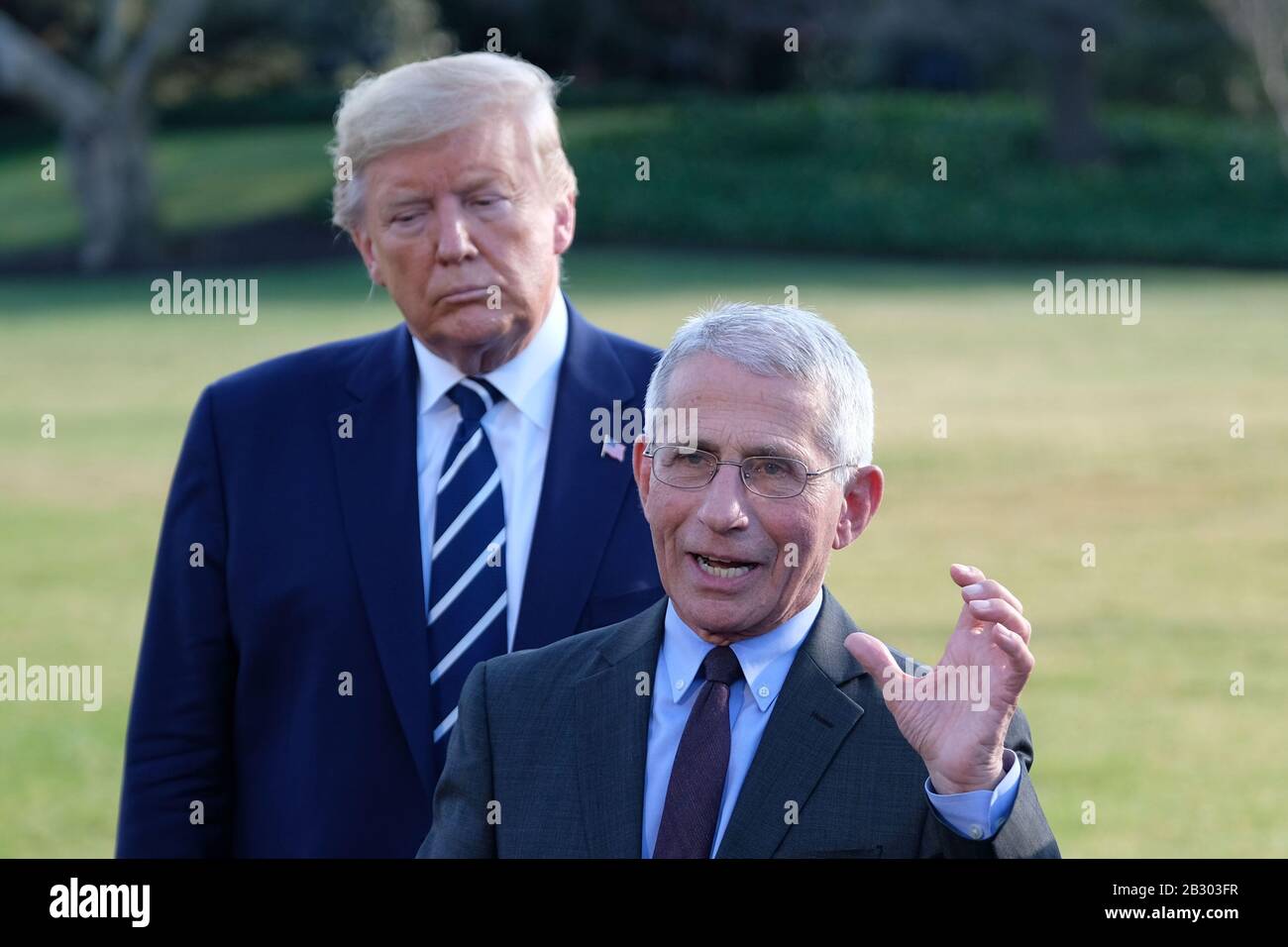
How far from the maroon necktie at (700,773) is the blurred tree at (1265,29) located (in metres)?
34.1

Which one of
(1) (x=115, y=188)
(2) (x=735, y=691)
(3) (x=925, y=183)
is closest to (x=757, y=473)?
(2) (x=735, y=691)

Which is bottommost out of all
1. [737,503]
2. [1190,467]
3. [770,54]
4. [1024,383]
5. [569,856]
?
[569,856]

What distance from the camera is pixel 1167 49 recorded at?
42812mm

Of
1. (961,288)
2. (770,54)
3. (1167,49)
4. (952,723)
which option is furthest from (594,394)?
(770,54)

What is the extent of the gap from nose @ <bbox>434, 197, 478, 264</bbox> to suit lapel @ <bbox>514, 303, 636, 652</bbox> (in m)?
0.39

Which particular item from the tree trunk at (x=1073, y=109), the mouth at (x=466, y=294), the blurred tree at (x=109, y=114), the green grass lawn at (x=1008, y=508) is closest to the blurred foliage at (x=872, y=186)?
the tree trunk at (x=1073, y=109)

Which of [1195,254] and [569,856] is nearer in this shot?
[569,856]

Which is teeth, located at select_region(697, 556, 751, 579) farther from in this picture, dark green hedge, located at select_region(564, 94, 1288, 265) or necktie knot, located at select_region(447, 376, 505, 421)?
dark green hedge, located at select_region(564, 94, 1288, 265)

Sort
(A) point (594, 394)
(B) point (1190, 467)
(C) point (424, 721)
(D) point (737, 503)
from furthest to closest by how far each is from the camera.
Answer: (B) point (1190, 467) → (A) point (594, 394) → (C) point (424, 721) → (D) point (737, 503)

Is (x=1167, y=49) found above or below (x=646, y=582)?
above

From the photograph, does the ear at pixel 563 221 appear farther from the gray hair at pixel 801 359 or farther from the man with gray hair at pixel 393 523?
the gray hair at pixel 801 359

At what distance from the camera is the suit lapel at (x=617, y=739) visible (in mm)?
2934

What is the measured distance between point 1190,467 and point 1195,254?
19.0 meters

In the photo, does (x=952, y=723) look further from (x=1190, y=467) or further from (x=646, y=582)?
(x=1190, y=467)
